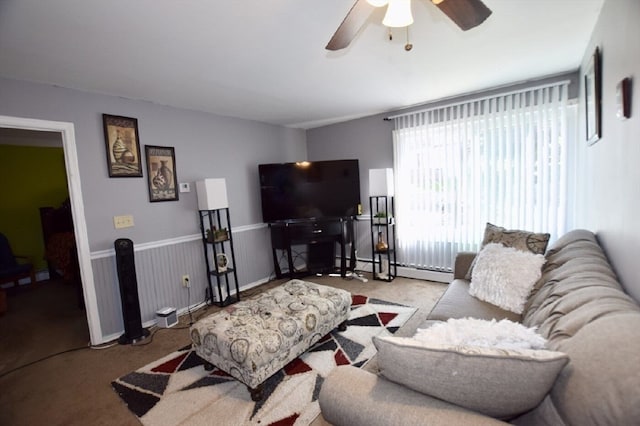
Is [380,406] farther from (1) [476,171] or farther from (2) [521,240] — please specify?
(1) [476,171]

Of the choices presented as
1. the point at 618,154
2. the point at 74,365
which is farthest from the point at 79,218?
the point at 618,154

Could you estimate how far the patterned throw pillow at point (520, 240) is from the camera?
7.05 feet

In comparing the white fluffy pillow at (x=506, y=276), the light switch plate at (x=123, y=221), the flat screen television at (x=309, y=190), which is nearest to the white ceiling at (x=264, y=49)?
the flat screen television at (x=309, y=190)

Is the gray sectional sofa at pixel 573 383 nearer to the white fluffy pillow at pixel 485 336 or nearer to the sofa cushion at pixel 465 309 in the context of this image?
the white fluffy pillow at pixel 485 336

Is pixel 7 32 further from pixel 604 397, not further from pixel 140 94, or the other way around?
pixel 604 397

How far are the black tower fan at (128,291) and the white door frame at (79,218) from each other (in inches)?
9.3

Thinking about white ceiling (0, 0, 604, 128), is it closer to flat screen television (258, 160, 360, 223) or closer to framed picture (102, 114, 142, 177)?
framed picture (102, 114, 142, 177)

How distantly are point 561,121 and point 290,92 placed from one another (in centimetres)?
280

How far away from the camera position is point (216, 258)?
3455 mm

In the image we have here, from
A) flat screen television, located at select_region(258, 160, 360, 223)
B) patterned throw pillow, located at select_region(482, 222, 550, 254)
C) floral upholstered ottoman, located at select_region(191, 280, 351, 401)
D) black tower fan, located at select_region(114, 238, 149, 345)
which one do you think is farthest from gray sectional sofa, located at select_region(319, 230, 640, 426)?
A: flat screen television, located at select_region(258, 160, 360, 223)

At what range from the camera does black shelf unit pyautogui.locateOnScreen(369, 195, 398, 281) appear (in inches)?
159

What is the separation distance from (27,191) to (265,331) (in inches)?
223

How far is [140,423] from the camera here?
5.82ft

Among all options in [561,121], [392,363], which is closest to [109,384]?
[392,363]
